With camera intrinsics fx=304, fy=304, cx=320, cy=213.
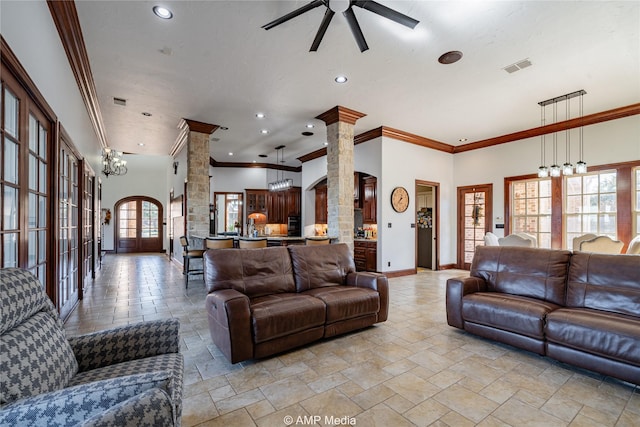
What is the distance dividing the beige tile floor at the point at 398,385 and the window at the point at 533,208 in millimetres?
4534

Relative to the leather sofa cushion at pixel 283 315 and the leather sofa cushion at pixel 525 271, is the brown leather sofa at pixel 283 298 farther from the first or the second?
the leather sofa cushion at pixel 525 271

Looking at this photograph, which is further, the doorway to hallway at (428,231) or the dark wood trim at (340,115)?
the doorway to hallway at (428,231)

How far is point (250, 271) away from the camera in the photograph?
3229 mm

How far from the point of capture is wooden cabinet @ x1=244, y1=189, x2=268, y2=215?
1028cm

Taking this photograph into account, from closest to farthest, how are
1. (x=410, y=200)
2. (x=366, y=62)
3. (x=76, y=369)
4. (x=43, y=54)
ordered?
(x=76, y=369)
(x=43, y=54)
(x=366, y=62)
(x=410, y=200)

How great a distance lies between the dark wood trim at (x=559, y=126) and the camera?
5348 millimetres

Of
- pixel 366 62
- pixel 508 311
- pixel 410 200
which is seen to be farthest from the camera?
pixel 410 200

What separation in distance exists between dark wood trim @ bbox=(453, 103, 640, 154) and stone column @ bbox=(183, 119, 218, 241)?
20.5 ft

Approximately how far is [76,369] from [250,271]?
1755mm

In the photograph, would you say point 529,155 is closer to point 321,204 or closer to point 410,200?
point 410,200

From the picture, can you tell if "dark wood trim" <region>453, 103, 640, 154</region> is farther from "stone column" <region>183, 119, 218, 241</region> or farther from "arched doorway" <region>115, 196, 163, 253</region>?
"arched doorway" <region>115, 196, 163, 253</region>

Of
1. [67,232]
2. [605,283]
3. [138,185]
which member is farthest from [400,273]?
[138,185]

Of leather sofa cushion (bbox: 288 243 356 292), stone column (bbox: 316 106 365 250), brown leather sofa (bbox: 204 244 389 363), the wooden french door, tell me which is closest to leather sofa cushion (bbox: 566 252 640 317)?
brown leather sofa (bbox: 204 244 389 363)

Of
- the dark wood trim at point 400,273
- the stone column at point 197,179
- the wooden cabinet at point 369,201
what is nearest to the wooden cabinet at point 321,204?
the wooden cabinet at point 369,201
